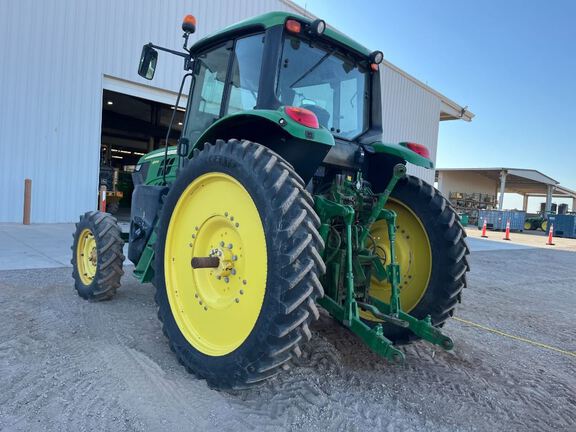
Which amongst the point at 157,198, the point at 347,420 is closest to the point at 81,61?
the point at 157,198

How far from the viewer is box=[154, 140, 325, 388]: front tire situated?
6.67ft

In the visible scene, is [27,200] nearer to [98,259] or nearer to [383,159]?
[98,259]

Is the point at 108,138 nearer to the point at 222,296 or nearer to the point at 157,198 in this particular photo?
the point at 157,198

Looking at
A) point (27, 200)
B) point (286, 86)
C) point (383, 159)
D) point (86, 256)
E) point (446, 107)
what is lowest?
point (86, 256)

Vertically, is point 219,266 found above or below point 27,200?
above

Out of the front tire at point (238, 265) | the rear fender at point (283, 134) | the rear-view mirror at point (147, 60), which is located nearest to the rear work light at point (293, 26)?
the rear fender at point (283, 134)

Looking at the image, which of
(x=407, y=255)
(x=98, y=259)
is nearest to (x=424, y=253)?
(x=407, y=255)

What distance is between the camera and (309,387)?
2.44 meters

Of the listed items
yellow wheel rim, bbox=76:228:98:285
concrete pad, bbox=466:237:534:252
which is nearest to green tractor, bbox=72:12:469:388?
yellow wheel rim, bbox=76:228:98:285

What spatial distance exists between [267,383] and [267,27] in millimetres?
2323

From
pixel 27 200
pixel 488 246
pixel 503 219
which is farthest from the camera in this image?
pixel 503 219

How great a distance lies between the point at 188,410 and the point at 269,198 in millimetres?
1183

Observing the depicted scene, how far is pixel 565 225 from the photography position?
87.6 ft

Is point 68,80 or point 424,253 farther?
point 68,80
